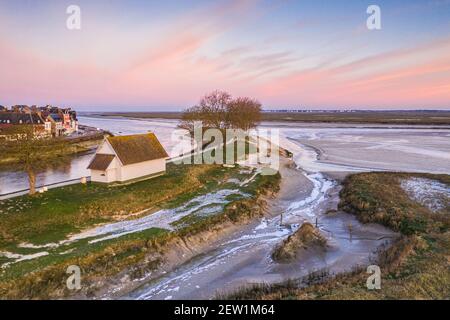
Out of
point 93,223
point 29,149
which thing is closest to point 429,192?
point 93,223

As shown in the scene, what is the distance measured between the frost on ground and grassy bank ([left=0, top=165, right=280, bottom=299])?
11.6 m

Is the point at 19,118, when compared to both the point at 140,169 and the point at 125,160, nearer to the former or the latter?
the point at 140,169

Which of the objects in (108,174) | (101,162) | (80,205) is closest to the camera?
(80,205)

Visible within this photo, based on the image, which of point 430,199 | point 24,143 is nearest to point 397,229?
point 430,199

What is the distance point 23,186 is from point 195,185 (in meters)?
15.6

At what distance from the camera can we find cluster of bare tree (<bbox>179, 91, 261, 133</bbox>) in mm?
60875

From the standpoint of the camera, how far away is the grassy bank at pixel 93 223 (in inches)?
556

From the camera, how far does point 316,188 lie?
3200 centimetres

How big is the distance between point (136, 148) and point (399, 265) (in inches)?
919

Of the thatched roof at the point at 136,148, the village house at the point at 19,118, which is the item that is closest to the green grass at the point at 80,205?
the thatched roof at the point at 136,148

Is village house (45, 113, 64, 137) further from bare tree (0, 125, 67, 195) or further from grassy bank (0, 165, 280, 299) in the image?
grassy bank (0, 165, 280, 299)

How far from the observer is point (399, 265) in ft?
47.8
